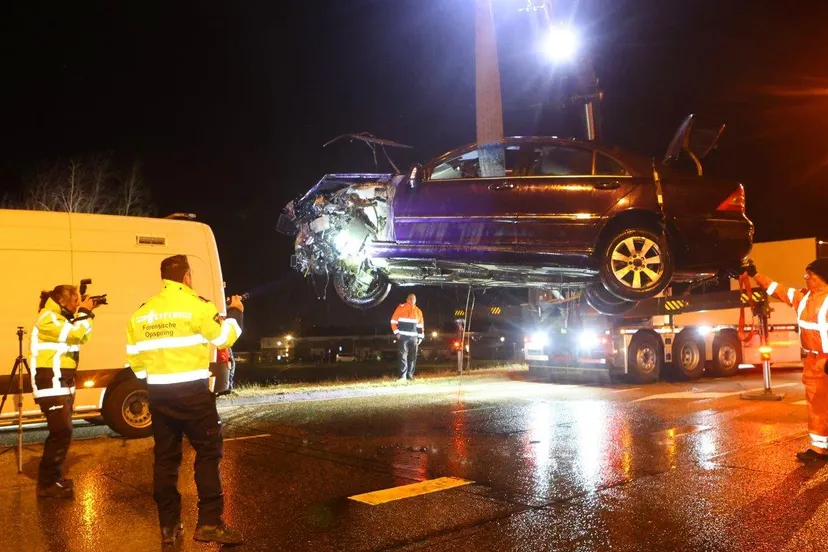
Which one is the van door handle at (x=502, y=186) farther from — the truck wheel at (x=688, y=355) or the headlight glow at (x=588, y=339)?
the truck wheel at (x=688, y=355)

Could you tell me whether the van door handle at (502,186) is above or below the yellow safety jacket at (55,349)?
above

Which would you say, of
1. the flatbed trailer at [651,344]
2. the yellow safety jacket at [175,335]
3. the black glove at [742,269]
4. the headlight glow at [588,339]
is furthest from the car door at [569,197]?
the headlight glow at [588,339]

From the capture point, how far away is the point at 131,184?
1922cm

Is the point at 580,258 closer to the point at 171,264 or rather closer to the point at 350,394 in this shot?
the point at 171,264

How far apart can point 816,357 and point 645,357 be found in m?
7.48

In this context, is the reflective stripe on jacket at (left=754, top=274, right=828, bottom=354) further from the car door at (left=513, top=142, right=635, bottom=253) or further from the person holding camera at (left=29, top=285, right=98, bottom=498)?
the person holding camera at (left=29, top=285, right=98, bottom=498)

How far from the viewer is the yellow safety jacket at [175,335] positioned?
4.13 meters

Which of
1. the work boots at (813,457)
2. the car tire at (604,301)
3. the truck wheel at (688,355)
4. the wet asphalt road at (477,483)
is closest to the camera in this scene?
the wet asphalt road at (477,483)

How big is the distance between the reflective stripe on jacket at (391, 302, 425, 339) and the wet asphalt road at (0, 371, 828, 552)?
15.1 ft

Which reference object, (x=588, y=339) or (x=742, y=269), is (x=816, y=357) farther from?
(x=588, y=339)

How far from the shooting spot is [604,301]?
324 inches

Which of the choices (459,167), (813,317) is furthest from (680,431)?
(459,167)

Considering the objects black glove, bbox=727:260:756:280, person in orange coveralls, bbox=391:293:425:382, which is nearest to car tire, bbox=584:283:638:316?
black glove, bbox=727:260:756:280

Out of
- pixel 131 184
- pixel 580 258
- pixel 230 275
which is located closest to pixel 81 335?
pixel 580 258
